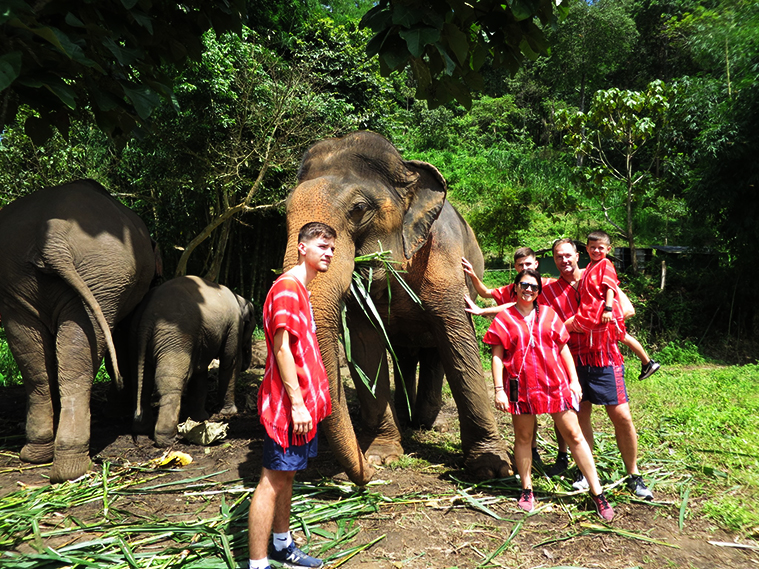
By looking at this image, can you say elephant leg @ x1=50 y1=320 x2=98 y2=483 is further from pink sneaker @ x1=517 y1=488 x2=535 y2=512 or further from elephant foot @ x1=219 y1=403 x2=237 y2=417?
pink sneaker @ x1=517 y1=488 x2=535 y2=512

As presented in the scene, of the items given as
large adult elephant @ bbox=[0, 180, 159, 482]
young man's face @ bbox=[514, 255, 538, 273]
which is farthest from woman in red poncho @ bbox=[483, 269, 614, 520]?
large adult elephant @ bbox=[0, 180, 159, 482]

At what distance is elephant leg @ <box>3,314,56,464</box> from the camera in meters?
4.23

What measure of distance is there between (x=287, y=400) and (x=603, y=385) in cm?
227

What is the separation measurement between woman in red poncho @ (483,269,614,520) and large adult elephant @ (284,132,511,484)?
704 mm

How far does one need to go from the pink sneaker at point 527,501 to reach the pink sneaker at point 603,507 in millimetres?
383

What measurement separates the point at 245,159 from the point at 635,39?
2833 centimetres

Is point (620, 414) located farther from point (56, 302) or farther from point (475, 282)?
point (56, 302)

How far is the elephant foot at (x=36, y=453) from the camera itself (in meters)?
4.21

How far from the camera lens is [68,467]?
3.91 m

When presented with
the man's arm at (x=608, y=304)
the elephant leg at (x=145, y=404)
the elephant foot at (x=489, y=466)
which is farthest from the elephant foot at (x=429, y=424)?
the elephant leg at (x=145, y=404)

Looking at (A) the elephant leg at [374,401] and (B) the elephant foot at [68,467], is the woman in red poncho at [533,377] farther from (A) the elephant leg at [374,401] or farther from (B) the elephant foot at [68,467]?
(B) the elephant foot at [68,467]

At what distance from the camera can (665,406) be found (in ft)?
20.1

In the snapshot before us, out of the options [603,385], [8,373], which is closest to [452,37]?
[603,385]

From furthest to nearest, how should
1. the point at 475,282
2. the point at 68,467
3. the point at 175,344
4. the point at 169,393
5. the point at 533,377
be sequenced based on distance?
the point at 175,344 → the point at 169,393 → the point at 475,282 → the point at 68,467 → the point at 533,377
